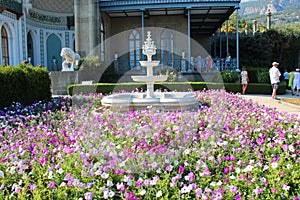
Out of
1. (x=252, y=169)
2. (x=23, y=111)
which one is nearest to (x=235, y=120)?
(x=252, y=169)

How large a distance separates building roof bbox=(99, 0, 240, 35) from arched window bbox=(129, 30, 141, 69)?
120 cm

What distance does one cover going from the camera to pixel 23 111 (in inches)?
304

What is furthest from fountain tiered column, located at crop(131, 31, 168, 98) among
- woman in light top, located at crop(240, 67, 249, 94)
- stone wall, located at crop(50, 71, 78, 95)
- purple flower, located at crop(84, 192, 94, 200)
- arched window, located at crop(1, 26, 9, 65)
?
arched window, located at crop(1, 26, 9, 65)

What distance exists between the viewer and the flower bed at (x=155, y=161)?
304 centimetres

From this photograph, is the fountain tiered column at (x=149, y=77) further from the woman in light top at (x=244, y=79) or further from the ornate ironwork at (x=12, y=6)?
the ornate ironwork at (x=12, y=6)

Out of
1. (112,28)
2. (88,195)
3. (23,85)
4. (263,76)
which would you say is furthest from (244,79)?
(88,195)

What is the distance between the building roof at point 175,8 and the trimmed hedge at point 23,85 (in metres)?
8.62

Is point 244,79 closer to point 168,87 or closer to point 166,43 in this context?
point 168,87

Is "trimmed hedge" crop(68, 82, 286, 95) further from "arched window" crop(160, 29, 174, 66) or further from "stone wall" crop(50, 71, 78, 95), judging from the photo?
"arched window" crop(160, 29, 174, 66)

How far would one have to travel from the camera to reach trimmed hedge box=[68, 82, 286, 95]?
13336 mm

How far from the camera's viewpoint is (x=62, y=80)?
48.1ft

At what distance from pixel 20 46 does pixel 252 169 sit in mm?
20900

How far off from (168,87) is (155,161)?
10.4 meters

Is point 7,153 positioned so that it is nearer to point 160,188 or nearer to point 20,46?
point 160,188
